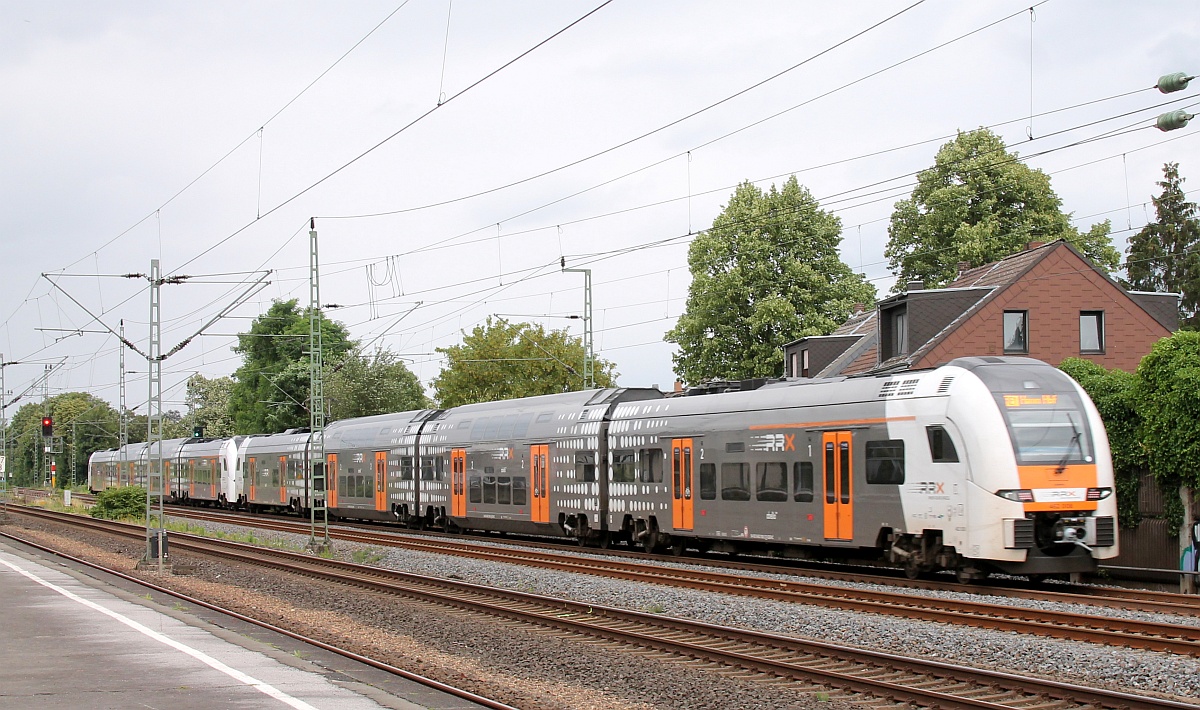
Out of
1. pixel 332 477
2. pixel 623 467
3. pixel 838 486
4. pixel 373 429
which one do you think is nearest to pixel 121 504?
pixel 332 477

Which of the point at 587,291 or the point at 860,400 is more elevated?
the point at 587,291

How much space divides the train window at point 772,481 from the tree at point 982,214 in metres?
28.9

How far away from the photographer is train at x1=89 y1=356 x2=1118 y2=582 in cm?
1869

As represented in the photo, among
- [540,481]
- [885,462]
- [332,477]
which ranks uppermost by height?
[885,462]

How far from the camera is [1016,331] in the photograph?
3797cm

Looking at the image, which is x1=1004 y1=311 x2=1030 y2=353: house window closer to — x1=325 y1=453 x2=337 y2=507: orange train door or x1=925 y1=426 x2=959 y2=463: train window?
x1=925 y1=426 x2=959 y2=463: train window

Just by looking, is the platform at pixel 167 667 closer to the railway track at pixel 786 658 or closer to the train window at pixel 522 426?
the railway track at pixel 786 658

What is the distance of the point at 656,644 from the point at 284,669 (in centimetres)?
422

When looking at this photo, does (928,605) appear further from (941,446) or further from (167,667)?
(167,667)

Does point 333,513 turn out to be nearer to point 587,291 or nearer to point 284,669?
point 587,291

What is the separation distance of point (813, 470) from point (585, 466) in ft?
28.9

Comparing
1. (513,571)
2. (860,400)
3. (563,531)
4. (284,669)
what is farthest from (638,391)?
(284,669)

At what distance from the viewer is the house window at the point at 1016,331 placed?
1487 inches

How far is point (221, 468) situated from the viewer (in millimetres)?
63188
